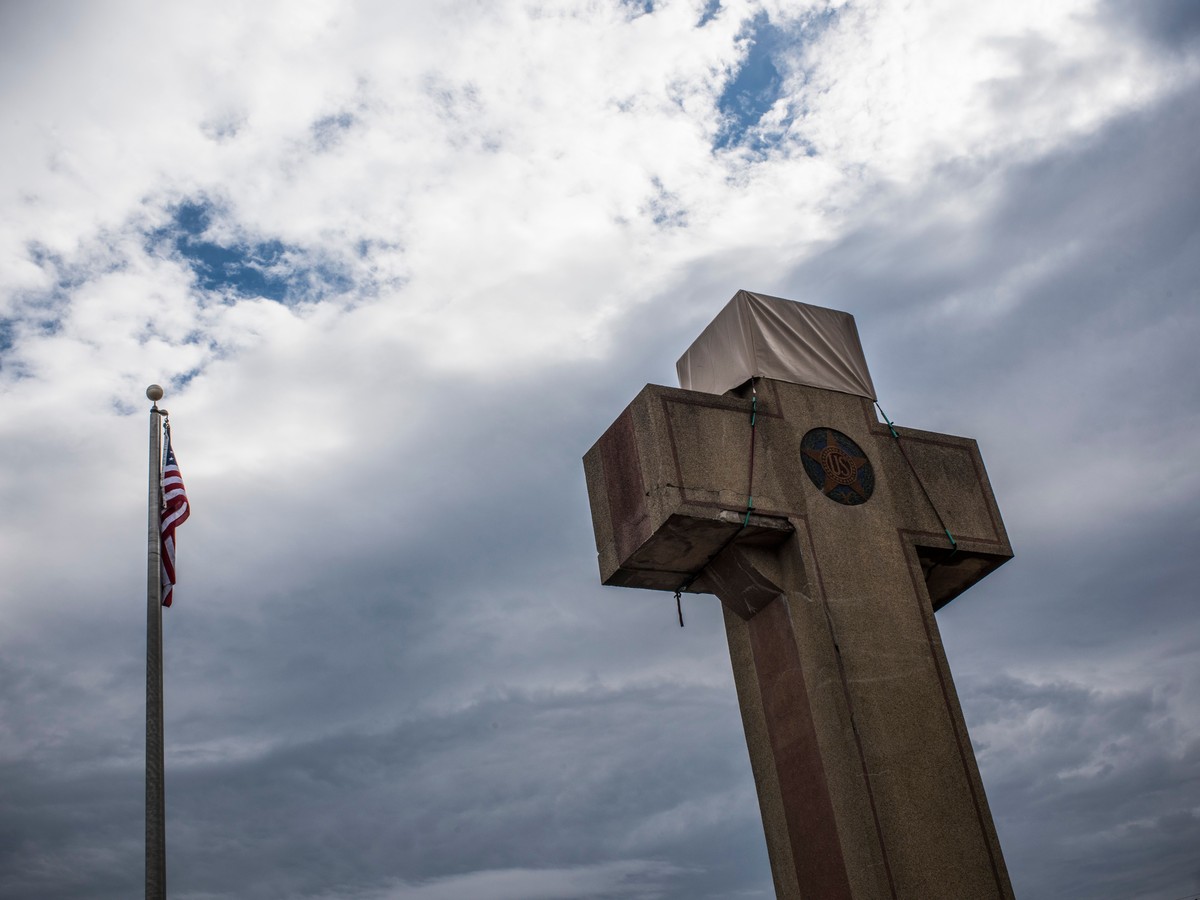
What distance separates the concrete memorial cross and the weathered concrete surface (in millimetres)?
21

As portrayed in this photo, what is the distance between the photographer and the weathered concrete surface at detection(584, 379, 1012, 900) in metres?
11.1

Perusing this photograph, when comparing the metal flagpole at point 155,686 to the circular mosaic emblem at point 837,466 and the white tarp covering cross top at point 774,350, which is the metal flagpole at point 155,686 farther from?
the circular mosaic emblem at point 837,466

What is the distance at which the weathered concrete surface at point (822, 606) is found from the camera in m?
11.1

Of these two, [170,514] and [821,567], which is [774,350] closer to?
[821,567]

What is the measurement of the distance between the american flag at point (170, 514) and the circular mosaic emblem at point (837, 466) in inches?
281

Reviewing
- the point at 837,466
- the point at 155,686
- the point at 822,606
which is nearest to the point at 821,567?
the point at 822,606

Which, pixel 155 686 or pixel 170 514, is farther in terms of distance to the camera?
pixel 170 514

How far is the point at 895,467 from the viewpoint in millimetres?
13711

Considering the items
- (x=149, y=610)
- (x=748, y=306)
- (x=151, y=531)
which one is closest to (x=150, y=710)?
(x=149, y=610)

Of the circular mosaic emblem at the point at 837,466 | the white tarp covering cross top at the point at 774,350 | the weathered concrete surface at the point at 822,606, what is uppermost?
the white tarp covering cross top at the point at 774,350

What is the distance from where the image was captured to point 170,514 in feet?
42.0

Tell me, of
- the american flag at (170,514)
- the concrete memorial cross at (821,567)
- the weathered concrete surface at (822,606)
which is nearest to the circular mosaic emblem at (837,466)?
the concrete memorial cross at (821,567)

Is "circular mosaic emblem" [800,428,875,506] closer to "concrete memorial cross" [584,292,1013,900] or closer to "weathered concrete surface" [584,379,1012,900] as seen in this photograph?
"concrete memorial cross" [584,292,1013,900]

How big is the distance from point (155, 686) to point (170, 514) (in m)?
2.08
